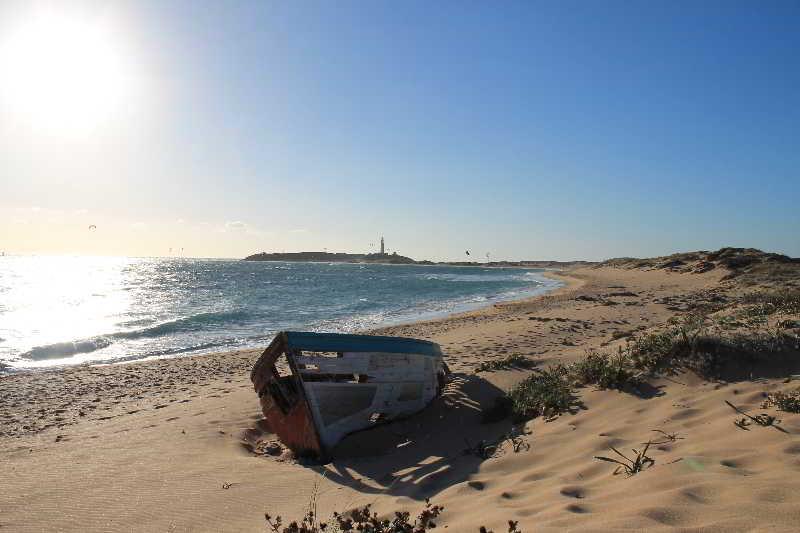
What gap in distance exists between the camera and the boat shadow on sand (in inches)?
186

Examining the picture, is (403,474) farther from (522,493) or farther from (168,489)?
(168,489)

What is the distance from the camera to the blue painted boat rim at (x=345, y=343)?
5.94 m

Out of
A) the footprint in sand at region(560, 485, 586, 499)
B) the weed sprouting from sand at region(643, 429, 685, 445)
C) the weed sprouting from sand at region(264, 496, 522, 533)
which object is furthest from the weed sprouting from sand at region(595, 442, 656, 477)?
the weed sprouting from sand at region(264, 496, 522, 533)

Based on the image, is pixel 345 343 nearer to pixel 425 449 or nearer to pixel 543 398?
pixel 425 449

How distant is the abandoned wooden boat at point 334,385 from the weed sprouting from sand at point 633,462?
310 centimetres

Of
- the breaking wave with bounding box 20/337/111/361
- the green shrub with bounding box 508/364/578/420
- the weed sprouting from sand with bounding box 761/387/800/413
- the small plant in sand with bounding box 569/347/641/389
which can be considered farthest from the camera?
the breaking wave with bounding box 20/337/111/361

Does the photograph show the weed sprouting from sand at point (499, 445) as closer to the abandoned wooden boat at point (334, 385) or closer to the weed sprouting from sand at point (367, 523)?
the weed sprouting from sand at point (367, 523)

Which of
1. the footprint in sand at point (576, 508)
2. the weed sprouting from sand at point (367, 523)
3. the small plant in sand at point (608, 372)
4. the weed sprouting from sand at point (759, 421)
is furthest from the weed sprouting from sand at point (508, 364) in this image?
the footprint in sand at point (576, 508)

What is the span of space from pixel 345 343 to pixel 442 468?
2017 millimetres

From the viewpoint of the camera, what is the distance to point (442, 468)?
16.2ft

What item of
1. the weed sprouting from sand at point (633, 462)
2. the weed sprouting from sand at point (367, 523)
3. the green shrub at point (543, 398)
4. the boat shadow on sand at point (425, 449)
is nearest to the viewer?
the weed sprouting from sand at point (367, 523)

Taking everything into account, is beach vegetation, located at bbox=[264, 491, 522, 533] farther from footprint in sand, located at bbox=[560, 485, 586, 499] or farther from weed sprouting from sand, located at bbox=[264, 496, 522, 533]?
footprint in sand, located at bbox=[560, 485, 586, 499]

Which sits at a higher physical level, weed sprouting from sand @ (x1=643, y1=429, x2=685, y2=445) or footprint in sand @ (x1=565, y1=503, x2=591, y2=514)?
weed sprouting from sand @ (x1=643, y1=429, x2=685, y2=445)

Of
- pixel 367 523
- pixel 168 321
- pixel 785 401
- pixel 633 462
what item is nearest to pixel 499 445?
pixel 633 462
